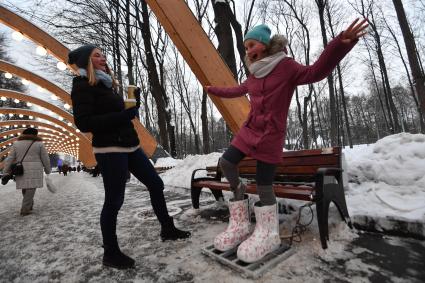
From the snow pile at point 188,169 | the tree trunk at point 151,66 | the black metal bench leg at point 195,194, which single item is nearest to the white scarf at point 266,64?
the black metal bench leg at point 195,194

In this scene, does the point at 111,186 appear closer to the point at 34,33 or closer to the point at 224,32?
the point at 224,32

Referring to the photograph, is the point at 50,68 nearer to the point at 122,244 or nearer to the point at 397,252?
the point at 122,244

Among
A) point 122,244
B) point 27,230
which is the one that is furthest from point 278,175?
point 27,230

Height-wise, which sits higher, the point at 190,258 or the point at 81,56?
the point at 81,56

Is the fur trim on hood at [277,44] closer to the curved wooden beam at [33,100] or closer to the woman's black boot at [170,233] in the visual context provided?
the woman's black boot at [170,233]

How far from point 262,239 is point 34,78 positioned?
58.9ft

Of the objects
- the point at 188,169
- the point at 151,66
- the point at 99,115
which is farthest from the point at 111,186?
the point at 151,66

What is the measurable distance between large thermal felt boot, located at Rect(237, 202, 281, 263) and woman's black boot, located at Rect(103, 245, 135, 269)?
3.07ft

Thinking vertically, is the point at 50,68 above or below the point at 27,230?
above

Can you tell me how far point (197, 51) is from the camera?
6312 millimetres

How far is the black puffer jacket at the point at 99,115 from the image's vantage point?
2.27m

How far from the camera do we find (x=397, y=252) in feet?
7.26

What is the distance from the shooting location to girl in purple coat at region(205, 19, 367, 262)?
2.21 meters

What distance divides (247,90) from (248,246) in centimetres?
140
